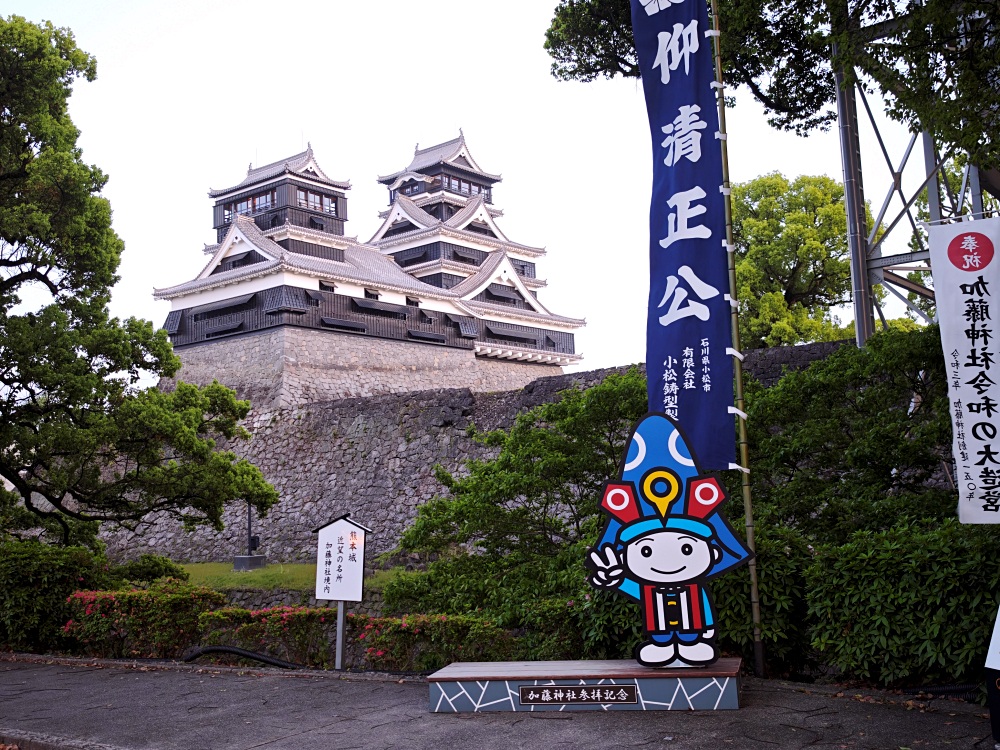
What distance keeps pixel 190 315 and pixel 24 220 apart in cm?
1902

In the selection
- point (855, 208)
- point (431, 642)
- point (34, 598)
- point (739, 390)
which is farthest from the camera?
point (855, 208)

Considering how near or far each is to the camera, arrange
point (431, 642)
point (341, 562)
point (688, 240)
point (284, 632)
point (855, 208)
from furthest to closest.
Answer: point (855, 208) → point (284, 632) → point (341, 562) → point (431, 642) → point (688, 240)

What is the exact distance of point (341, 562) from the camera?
Answer: 6.54 meters

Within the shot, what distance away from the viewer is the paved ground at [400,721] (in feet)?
12.7

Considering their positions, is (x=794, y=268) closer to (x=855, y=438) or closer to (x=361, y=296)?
(x=361, y=296)

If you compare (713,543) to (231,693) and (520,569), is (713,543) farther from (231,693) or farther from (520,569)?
(231,693)

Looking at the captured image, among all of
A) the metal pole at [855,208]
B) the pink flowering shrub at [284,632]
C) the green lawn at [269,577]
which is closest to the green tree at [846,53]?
the metal pole at [855,208]

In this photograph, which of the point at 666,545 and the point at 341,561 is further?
the point at 341,561

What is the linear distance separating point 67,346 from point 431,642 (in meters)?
5.01

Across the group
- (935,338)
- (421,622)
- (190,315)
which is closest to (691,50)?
(935,338)

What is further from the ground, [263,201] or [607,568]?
[263,201]

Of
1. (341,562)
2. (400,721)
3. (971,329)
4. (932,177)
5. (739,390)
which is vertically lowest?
(400,721)

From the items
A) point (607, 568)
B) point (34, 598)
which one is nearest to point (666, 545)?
point (607, 568)

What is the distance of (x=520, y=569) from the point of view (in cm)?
667
